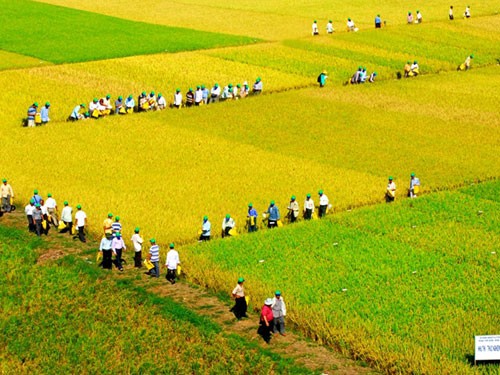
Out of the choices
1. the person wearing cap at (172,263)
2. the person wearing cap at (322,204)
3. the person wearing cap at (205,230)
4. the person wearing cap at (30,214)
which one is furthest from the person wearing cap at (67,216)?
the person wearing cap at (322,204)

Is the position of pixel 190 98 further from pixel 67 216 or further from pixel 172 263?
pixel 172 263

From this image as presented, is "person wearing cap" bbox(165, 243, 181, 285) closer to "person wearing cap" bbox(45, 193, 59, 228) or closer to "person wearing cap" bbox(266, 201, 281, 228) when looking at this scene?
"person wearing cap" bbox(266, 201, 281, 228)

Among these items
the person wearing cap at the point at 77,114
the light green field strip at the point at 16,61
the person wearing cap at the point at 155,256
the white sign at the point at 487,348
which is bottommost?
the white sign at the point at 487,348

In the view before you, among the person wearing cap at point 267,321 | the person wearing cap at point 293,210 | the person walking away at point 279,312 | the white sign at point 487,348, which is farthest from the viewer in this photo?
the person wearing cap at point 293,210

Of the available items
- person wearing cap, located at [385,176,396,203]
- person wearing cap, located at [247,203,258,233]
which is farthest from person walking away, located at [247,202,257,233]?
person wearing cap, located at [385,176,396,203]

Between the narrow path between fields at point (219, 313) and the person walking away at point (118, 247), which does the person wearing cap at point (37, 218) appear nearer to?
the narrow path between fields at point (219, 313)

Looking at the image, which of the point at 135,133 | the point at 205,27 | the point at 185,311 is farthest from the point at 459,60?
the point at 185,311

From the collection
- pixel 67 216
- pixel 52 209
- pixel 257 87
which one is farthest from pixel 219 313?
pixel 257 87
